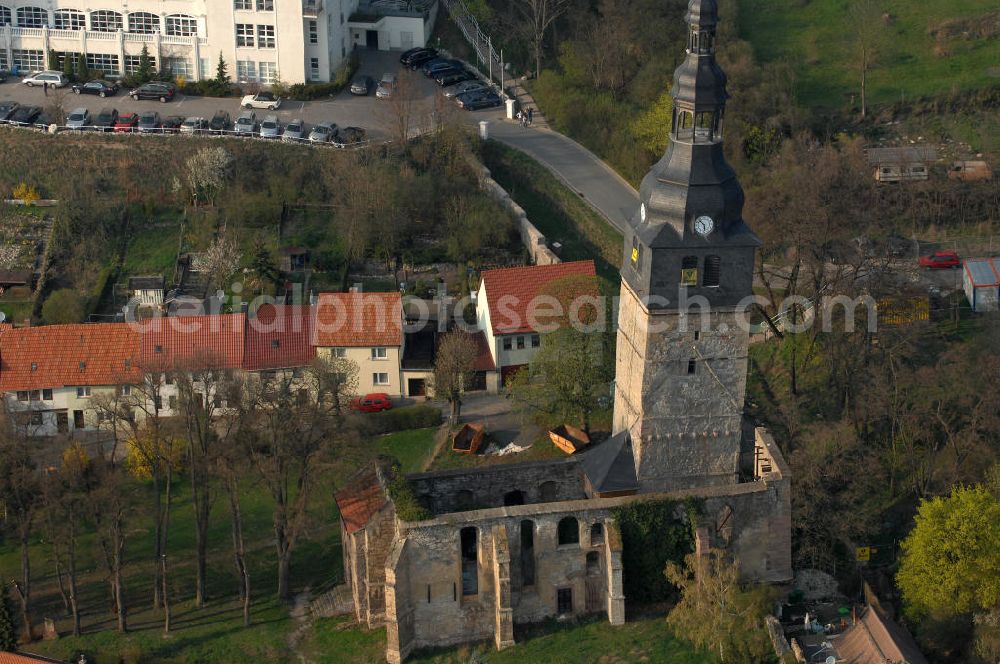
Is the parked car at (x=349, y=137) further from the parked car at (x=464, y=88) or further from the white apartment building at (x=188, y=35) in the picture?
the parked car at (x=464, y=88)

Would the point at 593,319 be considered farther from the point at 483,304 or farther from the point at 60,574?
the point at 60,574

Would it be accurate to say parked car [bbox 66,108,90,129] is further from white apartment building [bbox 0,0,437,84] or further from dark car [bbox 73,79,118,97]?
white apartment building [bbox 0,0,437,84]

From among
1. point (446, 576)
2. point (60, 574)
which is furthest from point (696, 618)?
point (60, 574)

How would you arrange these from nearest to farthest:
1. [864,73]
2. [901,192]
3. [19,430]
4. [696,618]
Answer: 1. [696,618]
2. [19,430]
3. [901,192]
4. [864,73]

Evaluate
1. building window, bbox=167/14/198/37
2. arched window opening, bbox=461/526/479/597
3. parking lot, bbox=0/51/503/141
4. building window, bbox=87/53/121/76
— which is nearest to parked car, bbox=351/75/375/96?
parking lot, bbox=0/51/503/141

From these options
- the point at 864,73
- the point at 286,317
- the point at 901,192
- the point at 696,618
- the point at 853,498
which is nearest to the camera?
the point at 696,618

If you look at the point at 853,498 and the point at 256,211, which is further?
the point at 256,211
